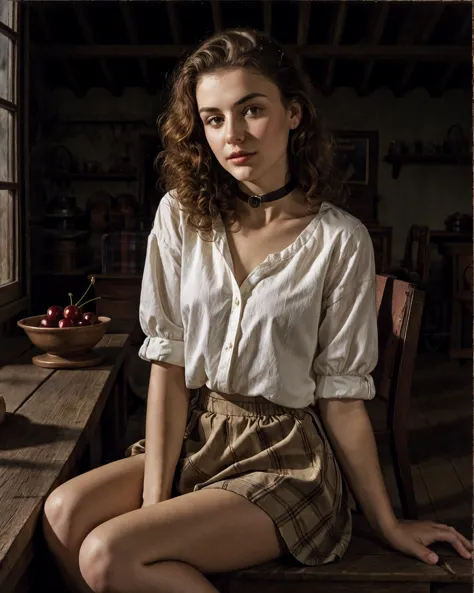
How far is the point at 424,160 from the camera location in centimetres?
779

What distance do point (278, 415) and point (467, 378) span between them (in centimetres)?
444

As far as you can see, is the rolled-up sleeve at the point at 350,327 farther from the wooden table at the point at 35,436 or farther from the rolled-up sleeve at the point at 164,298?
the wooden table at the point at 35,436

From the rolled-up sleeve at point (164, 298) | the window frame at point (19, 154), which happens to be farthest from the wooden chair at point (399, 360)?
the window frame at point (19, 154)

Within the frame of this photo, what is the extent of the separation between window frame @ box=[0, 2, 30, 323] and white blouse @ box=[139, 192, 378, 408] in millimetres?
2055

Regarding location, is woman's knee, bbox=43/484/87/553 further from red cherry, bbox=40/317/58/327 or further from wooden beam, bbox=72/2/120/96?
wooden beam, bbox=72/2/120/96

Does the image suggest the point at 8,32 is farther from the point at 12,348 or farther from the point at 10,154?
the point at 12,348

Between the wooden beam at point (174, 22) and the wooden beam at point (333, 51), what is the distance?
179 millimetres

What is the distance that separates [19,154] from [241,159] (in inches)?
94.2

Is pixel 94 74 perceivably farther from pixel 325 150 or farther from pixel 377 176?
pixel 325 150

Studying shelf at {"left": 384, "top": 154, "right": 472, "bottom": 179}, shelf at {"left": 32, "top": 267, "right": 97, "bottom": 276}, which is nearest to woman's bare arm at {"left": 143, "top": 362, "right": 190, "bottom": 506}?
shelf at {"left": 32, "top": 267, "right": 97, "bottom": 276}

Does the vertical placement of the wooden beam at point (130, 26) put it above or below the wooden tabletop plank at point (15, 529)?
above

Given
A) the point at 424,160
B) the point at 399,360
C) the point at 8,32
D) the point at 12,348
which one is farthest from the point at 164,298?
the point at 424,160

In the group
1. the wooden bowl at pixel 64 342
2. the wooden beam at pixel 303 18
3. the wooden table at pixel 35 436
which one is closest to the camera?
the wooden table at pixel 35 436

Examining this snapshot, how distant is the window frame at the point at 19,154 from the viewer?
11.4 feet
